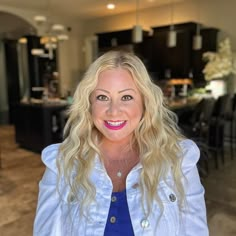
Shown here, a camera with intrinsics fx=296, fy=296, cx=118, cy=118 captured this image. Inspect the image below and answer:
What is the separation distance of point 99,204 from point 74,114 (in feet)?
1.27

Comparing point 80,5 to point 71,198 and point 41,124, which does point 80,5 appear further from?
point 71,198

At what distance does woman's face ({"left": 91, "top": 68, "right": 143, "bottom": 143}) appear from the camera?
1.14m

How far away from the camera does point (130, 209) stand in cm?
106

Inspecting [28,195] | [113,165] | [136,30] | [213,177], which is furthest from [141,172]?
[136,30]

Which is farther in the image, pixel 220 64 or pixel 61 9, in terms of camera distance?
pixel 61 9

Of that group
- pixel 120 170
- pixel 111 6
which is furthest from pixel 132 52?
pixel 111 6

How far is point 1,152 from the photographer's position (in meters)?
5.52

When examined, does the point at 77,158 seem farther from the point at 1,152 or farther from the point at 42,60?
the point at 42,60

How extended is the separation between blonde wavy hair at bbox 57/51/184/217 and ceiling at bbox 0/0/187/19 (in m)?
5.99

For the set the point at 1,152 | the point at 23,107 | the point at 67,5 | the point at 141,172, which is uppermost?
the point at 67,5

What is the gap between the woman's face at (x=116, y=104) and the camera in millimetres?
1139

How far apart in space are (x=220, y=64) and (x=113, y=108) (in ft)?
15.8

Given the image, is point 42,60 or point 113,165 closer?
point 113,165

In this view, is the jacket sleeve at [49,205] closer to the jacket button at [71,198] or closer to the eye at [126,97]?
the jacket button at [71,198]
